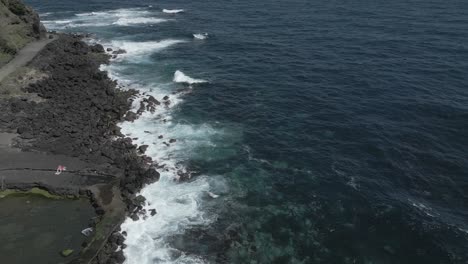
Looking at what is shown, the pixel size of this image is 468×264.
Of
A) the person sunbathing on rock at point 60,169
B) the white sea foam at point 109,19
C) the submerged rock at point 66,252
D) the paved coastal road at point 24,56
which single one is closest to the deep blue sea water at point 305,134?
the white sea foam at point 109,19

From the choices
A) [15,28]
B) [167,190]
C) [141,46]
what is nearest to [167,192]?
[167,190]

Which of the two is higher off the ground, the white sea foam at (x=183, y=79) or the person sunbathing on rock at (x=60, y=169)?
the white sea foam at (x=183, y=79)

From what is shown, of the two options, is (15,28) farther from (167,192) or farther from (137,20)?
(167,192)

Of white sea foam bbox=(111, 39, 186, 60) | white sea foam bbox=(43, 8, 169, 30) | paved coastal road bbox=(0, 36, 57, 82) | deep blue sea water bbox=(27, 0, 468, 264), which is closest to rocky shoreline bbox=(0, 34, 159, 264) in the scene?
paved coastal road bbox=(0, 36, 57, 82)

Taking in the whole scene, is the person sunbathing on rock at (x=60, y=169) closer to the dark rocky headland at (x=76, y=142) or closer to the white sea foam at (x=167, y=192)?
the dark rocky headland at (x=76, y=142)

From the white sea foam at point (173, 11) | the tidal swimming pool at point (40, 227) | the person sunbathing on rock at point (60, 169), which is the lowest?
the tidal swimming pool at point (40, 227)

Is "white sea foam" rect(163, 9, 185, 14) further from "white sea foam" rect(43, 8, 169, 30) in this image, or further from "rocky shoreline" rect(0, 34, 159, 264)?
"rocky shoreline" rect(0, 34, 159, 264)
